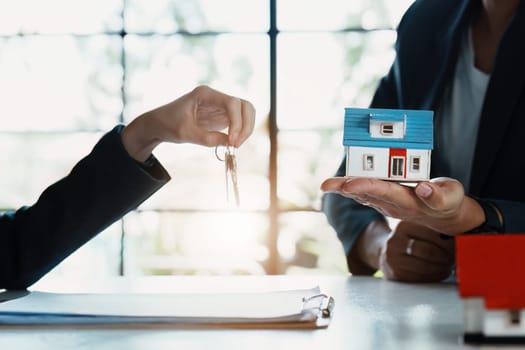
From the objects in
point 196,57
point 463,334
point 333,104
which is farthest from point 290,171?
point 463,334

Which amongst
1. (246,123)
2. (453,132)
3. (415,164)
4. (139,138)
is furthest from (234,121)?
(453,132)

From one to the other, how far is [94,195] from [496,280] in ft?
2.45

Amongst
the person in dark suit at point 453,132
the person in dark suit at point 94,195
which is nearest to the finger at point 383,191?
the person in dark suit at point 453,132

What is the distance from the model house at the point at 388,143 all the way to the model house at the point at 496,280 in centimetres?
36

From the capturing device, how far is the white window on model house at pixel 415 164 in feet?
3.82

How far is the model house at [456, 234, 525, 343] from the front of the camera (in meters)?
0.80

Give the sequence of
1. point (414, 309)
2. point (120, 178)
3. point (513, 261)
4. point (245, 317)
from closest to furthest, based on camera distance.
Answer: point (513, 261), point (245, 317), point (414, 309), point (120, 178)

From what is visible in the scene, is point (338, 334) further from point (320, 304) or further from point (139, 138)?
point (139, 138)

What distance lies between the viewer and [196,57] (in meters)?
3.37

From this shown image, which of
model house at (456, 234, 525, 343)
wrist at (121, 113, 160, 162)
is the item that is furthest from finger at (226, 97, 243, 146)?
model house at (456, 234, 525, 343)

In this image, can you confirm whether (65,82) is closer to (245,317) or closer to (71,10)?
(71,10)

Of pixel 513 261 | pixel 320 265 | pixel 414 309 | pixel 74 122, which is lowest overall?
pixel 320 265

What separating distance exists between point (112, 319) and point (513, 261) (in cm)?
49

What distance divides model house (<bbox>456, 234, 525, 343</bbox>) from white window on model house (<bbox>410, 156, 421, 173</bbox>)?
14.2 inches
